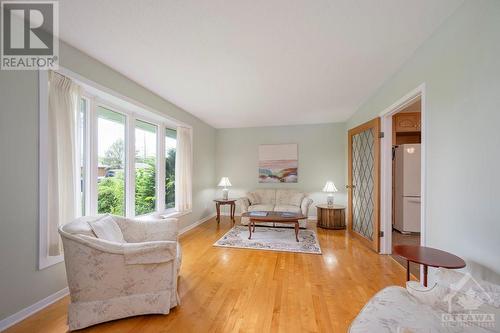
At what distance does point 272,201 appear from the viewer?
514 centimetres

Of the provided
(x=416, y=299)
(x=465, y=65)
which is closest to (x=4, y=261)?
(x=416, y=299)

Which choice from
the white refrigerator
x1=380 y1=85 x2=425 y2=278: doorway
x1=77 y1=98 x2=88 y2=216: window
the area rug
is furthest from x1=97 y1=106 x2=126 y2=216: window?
the white refrigerator

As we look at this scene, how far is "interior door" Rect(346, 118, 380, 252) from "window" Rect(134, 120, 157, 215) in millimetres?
3808

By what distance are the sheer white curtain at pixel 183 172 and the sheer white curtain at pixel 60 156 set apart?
1.97 metres

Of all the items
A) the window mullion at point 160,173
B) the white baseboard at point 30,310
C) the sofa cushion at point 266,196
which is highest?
the window mullion at point 160,173

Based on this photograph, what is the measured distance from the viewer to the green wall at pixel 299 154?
5.14 metres

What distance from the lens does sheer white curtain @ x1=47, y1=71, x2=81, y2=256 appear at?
71.9 inches

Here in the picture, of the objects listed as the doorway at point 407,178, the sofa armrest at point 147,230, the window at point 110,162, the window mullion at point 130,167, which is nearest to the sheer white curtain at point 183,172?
the window mullion at point 130,167

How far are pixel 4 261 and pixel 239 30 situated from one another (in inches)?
106

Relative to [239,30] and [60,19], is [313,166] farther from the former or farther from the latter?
[60,19]

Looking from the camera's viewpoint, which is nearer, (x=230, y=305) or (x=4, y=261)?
(x=4, y=261)

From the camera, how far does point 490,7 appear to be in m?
1.24

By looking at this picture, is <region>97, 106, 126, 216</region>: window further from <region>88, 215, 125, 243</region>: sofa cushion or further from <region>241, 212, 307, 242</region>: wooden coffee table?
<region>241, 212, 307, 242</region>: wooden coffee table

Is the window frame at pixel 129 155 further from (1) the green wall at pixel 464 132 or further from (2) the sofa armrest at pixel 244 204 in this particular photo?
(1) the green wall at pixel 464 132
